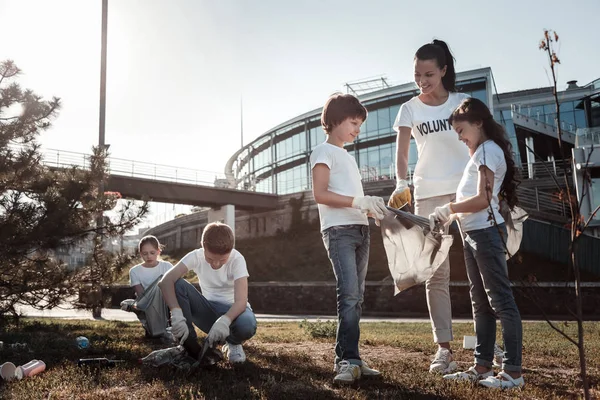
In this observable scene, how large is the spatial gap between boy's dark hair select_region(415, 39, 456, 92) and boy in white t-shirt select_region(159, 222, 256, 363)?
1.90 m

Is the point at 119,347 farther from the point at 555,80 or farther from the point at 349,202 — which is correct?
the point at 555,80

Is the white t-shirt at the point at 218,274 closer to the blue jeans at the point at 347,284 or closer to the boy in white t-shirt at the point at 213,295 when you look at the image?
the boy in white t-shirt at the point at 213,295

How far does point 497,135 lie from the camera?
131 inches

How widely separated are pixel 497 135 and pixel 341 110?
1.03m

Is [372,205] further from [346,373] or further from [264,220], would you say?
[264,220]

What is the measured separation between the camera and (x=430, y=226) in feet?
10.9

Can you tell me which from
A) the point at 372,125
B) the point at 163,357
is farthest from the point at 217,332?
the point at 372,125

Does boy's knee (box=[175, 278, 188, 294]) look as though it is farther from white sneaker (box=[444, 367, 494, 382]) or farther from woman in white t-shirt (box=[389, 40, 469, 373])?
white sneaker (box=[444, 367, 494, 382])

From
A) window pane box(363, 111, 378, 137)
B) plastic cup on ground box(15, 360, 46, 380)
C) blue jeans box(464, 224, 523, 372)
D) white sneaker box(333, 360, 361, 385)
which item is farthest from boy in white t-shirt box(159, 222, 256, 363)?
window pane box(363, 111, 378, 137)

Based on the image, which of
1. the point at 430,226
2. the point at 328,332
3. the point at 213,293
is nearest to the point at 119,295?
the point at 328,332

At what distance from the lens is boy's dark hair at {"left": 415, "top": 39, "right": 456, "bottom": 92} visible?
3.85 meters

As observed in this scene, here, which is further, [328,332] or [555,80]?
[328,332]

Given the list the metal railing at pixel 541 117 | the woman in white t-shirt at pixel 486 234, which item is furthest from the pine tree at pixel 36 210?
the metal railing at pixel 541 117

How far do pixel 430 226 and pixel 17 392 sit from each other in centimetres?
260
